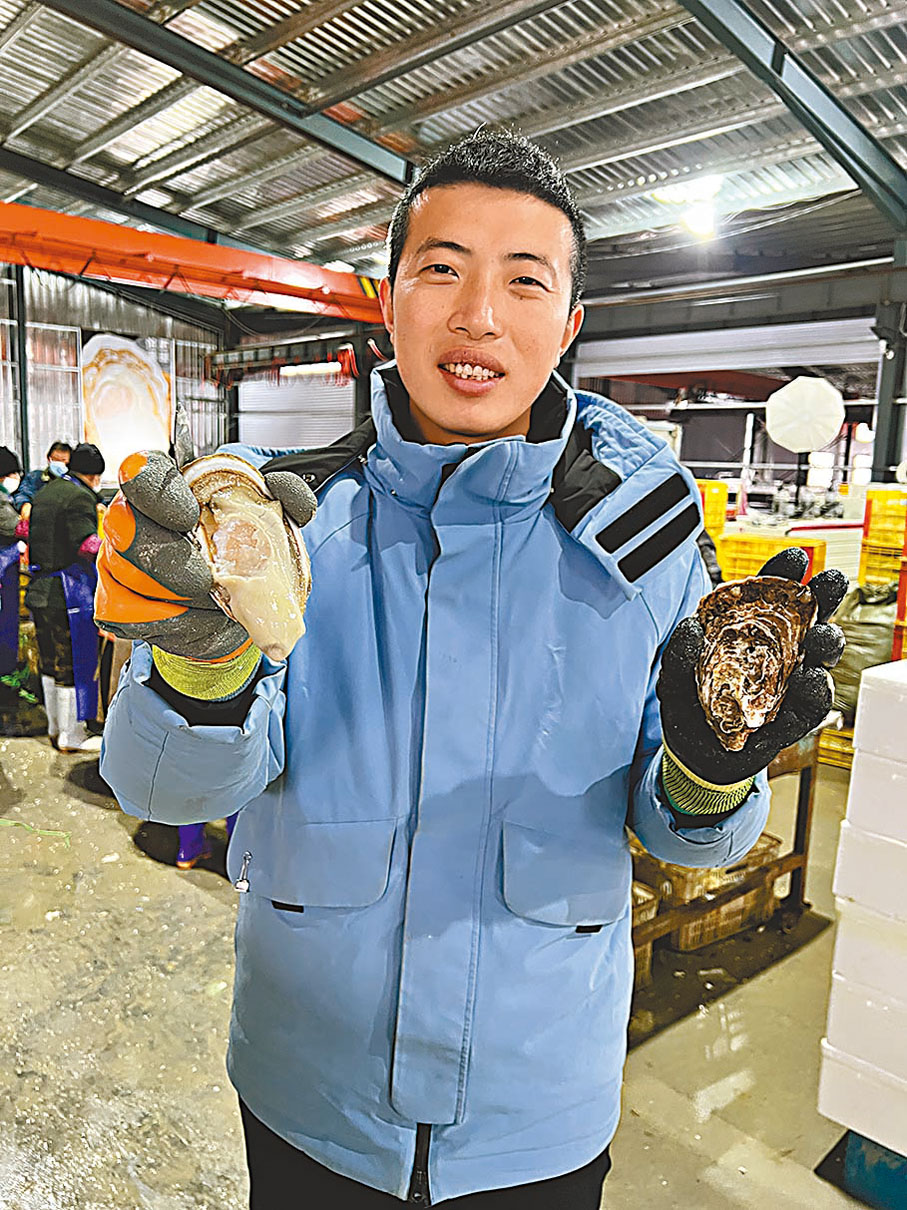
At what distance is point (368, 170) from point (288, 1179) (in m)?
7.02

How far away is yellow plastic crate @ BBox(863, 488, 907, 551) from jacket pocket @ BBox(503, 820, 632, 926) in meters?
4.27

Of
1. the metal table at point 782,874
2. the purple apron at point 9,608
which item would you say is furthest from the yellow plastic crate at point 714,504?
the purple apron at point 9,608

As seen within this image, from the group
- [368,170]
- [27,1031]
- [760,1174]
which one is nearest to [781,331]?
[368,170]

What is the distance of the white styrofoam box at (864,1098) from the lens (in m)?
→ 1.94

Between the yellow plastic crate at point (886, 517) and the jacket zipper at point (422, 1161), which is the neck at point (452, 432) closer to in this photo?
the jacket zipper at point (422, 1161)

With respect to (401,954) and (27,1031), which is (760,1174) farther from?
(27,1031)

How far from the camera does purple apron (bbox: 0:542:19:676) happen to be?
546cm

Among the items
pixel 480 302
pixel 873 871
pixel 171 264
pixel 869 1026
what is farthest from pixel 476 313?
pixel 171 264

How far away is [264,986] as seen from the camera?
104 cm

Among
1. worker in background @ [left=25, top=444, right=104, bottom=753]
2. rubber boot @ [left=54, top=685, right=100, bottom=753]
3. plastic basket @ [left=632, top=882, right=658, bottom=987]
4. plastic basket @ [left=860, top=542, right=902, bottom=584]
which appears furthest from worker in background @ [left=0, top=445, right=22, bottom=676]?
plastic basket @ [left=860, top=542, right=902, bottom=584]

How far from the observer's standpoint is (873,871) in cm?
198

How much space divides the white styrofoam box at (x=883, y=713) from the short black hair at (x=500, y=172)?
134 cm

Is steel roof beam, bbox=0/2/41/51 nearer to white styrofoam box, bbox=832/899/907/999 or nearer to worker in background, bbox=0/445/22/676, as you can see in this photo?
worker in background, bbox=0/445/22/676

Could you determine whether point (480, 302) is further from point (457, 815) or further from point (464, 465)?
point (457, 815)
